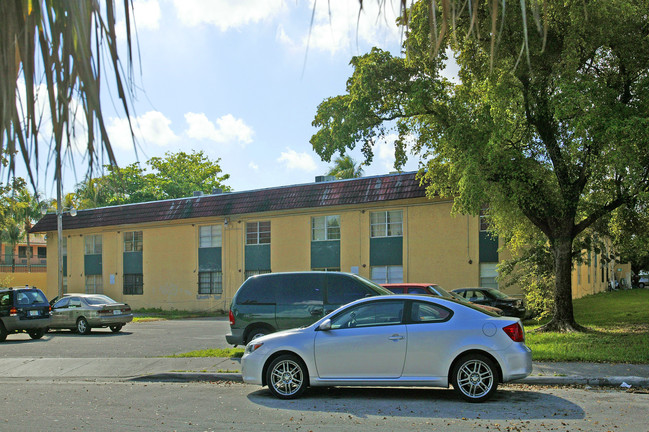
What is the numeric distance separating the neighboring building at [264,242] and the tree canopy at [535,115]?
997 centimetres

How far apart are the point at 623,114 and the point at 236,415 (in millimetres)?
13275

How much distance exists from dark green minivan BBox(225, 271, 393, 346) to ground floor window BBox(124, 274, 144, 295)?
2872 cm

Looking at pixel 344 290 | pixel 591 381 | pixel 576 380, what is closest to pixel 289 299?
pixel 344 290

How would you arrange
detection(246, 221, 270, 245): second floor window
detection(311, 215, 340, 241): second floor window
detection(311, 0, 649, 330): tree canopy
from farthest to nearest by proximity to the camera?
detection(246, 221, 270, 245): second floor window
detection(311, 215, 340, 241): second floor window
detection(311, 0, 649, 330): tree canopy

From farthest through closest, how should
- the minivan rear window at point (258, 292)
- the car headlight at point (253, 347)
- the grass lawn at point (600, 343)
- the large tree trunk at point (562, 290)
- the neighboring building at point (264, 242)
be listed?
1. the neighboring building at point (264, 242)
2. the large tree trunk at point (562, 290)
3. the minivan rear window at point (258, 292)
4. the grass lawn at point (600, 343)
5. the car headlight at point (253, 347)

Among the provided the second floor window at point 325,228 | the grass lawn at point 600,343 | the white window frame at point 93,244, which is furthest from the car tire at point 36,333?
the white window frame at point 93,244

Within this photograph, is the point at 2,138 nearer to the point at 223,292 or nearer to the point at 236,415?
the point at 236,415

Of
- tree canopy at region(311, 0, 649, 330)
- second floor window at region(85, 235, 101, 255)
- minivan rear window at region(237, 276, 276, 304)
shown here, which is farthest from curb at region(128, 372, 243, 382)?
second floor window at region(85, 235, 101, 255)

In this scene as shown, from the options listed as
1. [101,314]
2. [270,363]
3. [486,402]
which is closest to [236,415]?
[270,363]

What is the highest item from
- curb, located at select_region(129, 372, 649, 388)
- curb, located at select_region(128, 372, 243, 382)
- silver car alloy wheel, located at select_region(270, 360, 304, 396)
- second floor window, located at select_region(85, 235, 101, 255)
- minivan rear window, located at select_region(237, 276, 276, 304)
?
second floor window, located at select_region(85, 235, 101, 255)

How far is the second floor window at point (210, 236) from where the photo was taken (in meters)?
39.2

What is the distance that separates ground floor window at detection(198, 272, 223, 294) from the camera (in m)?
38.5

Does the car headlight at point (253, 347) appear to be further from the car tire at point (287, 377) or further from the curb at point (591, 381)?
the curb at point (591, 381)

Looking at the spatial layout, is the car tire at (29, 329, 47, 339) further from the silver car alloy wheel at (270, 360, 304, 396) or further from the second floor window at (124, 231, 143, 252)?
the second floor window at (124, 231, 143, 252)
